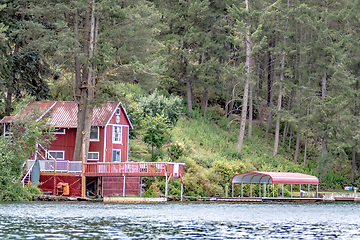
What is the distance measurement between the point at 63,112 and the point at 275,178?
20119mm

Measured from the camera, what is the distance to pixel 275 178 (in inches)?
1684

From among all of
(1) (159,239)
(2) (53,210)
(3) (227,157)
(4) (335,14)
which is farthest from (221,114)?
(1) (159,239)

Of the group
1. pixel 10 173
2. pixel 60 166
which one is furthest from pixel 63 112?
pixel 10 173

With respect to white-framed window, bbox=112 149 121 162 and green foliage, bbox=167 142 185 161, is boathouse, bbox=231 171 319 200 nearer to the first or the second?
green foliage, bbox=167 142 185 161

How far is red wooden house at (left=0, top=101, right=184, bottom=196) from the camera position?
40.6m

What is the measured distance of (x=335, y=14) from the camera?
5641 centimetres

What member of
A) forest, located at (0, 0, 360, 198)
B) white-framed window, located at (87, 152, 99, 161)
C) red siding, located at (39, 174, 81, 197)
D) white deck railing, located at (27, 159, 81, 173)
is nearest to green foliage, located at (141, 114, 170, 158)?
forest, located at (0, 0, 360, 198)

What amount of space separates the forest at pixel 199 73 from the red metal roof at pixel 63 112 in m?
1.91

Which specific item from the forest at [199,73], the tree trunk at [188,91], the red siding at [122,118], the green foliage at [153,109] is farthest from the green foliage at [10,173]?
the tree trunk at [188,91]

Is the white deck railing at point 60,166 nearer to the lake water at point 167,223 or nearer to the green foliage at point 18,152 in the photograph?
the green foliage at point 18,152

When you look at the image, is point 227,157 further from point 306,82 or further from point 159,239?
point 159,239

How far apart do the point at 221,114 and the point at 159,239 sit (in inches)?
2087

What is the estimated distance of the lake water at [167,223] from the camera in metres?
20.5

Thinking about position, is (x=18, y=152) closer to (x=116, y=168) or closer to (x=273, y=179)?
(x=116, y=168)
